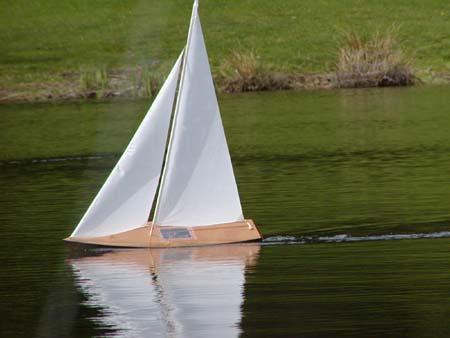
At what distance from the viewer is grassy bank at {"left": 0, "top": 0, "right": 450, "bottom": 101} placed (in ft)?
249

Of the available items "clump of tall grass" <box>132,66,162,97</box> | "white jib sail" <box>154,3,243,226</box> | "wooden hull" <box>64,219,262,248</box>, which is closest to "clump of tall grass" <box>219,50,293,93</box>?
"clump of tall grass" <box>132,66,162,97</box>

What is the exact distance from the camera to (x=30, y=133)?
5556 centimetres

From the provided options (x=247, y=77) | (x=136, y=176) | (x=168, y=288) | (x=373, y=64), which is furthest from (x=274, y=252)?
(x=247, y=77)

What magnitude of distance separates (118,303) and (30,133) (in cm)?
A: 3381

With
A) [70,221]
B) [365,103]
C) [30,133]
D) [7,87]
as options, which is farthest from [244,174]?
[7,87]

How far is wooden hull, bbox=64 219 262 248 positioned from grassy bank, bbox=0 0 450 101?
43473 millimetres

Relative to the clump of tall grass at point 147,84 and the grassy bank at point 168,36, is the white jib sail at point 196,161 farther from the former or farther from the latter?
the grassy bank at point 168,36

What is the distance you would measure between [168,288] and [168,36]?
205 feet

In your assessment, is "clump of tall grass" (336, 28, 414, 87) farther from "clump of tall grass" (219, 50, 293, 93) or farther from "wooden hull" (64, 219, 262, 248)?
"wooden hull" (64, 219, 262, 248)

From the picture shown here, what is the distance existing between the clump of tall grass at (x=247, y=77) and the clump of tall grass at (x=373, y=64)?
9.45 ft

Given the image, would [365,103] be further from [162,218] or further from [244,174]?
[162,218]

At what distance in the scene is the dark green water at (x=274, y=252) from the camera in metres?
20.8

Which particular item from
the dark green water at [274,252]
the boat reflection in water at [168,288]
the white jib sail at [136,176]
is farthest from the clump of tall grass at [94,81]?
the boat reflection in water at [168,288]

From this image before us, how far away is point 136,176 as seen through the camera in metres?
27.3
